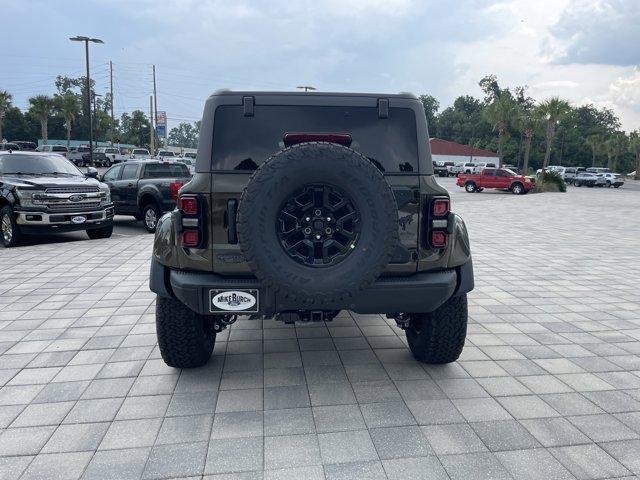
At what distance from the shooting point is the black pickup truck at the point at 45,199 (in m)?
9.18

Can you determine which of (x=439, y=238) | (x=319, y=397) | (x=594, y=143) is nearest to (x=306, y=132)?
(x=439, y=238)

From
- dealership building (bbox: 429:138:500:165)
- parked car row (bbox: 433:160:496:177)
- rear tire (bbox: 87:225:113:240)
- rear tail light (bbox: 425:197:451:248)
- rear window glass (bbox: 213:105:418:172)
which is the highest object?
dealership building (bbox: 429:138:500:165)

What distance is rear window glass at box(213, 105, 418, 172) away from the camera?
3.38 meters

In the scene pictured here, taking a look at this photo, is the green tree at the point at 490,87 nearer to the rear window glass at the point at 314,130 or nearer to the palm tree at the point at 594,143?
the palm tree at the point at 594,143

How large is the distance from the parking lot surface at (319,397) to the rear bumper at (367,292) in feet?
2.42

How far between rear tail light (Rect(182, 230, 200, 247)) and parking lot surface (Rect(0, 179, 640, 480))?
1157 mm

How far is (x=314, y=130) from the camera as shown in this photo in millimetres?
3477

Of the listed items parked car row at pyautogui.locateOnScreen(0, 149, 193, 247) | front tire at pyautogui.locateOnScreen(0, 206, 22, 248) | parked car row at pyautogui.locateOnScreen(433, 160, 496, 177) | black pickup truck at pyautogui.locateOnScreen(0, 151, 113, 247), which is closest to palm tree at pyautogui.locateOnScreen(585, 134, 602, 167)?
parked car row at pyautogui.locateOnScreen(433, 160, 496, 177)

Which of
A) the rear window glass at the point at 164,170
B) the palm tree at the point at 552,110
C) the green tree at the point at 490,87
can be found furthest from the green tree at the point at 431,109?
the rear window glass at the point at 164,170

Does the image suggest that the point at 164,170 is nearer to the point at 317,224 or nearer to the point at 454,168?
the point at 317,224

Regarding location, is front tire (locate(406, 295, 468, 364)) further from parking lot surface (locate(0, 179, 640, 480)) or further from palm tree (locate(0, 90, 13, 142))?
palm tree (locate(0, 90, 13, 142))

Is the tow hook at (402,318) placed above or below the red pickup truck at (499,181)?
below

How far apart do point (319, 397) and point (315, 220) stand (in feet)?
4.55

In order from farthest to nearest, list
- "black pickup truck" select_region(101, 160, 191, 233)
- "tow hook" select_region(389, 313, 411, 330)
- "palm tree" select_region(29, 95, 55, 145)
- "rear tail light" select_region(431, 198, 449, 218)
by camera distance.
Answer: "palm tree" select_region(29, 95, 55, 145) < "black pickup truck" select_region(101, 160, 191, 233) < "tow hook" select_region(389, 313, 411, 330) < "rear tail light" select_region(431, 198, 449, 218)
